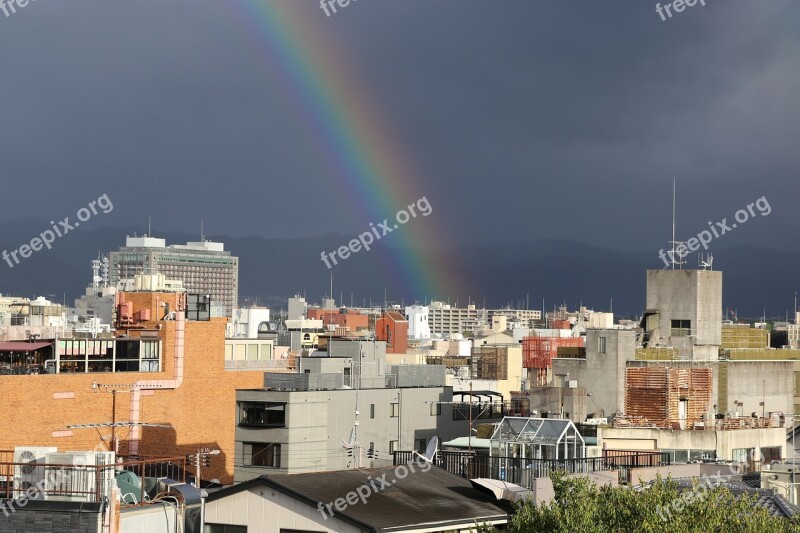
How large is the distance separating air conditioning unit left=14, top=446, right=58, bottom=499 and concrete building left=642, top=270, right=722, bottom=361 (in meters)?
43.9

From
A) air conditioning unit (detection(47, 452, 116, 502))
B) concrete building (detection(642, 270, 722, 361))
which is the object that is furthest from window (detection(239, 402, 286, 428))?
air conditioning unit (detection(47, 452, 116, 502))

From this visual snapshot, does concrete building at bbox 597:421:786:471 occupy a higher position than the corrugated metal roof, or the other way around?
the corrugated metal roof

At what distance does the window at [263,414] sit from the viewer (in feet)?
197

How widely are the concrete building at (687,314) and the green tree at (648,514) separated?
39756mm

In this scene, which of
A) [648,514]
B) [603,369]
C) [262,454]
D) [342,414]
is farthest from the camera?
[603,369]

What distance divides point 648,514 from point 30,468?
13124 mm

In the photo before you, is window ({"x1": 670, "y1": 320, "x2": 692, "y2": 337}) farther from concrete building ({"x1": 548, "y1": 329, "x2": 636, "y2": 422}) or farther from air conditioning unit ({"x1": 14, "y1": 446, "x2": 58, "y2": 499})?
air conditioning unit ({"x1": 14, "y1": 446, "x2": 58, "y2": 499})

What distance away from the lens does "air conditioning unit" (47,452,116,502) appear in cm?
2675

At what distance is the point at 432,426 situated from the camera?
7200 centimetres

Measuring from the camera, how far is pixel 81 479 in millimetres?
27625

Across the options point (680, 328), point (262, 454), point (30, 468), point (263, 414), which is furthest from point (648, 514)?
point (680, 328)

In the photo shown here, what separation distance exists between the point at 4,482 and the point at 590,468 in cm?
1673

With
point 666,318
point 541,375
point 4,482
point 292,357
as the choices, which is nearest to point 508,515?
point 4,482

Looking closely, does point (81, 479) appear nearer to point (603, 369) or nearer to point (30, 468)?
point (30, 468)
